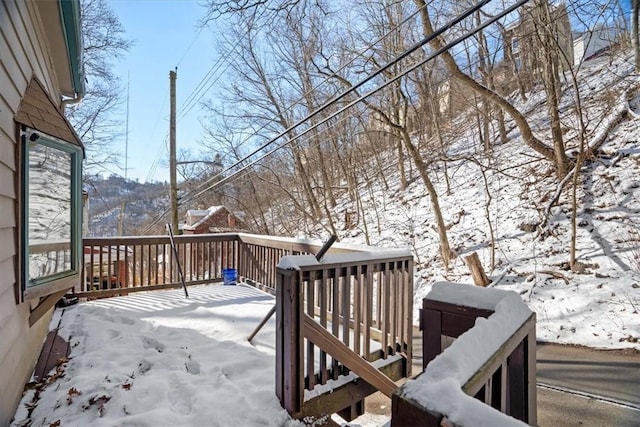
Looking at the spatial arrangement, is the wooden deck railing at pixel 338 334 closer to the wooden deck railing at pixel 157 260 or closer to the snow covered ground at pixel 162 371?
the snow covered ground at pixel 162 371

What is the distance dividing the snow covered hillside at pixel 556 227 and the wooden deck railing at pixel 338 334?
2210 mm

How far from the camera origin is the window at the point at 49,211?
8.11ft

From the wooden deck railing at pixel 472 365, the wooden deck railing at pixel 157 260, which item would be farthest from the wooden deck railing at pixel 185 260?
the wooden deck railing at pixel 472 365

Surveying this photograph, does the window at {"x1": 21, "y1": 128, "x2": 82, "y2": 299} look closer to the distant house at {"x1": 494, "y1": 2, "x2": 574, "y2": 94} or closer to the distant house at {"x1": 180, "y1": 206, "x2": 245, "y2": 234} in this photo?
the distant house at {"x1": 494, "y1": 2, "x2": 574, "y2": 94}

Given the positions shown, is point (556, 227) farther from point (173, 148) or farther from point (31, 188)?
point (173, 148)

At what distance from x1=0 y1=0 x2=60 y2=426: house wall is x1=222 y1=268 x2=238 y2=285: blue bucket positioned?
3434 mm

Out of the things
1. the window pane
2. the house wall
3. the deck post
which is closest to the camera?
the house wall

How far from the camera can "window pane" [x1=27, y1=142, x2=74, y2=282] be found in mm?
2572

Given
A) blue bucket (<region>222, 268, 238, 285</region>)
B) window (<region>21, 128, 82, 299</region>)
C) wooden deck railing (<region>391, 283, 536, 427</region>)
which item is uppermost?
window (<region>21, 128, 82, 299</region>)

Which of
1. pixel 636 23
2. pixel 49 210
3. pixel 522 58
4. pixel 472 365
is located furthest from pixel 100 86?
pixel 472 365

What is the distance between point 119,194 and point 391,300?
16.6 m

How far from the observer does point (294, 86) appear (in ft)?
39.2

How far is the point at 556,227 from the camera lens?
5.96 m

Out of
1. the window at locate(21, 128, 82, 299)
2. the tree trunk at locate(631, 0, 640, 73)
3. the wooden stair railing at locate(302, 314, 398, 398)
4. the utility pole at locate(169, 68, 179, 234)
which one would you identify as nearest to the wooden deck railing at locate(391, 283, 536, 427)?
the wooden stair railing at locate(302, 314, 398, 398)
